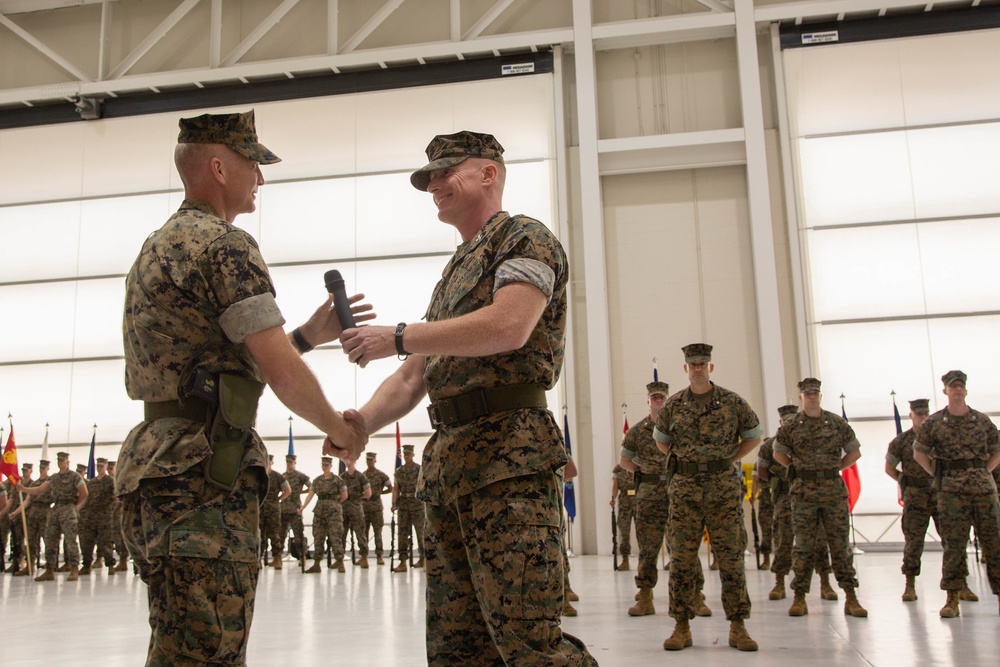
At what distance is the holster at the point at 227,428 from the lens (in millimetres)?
1788

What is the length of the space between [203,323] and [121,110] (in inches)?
599

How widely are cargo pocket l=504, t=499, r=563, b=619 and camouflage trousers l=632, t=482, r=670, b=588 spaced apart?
4638 mm

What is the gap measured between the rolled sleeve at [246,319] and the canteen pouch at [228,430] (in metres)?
0.11

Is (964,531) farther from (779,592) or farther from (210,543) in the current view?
(210,543)

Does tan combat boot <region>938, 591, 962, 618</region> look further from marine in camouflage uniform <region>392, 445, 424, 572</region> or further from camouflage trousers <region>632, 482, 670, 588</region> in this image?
marine in camouflage uniform <region>392, 445, 424, 572</region>

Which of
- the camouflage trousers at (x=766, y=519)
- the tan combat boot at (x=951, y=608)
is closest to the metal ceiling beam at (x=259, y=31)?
the camouflage trousers at (x=766, y=519)

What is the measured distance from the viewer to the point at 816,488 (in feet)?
20.2

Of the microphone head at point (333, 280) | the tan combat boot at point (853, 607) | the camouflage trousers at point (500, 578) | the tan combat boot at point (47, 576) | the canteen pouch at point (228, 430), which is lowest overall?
the tan combat boot at point (47, 576)

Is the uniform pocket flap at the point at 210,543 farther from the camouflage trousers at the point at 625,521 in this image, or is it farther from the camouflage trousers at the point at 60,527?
the camouflage trousers at the point at 60,527

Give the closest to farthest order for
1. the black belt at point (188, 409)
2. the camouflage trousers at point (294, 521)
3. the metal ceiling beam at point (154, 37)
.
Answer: the black belt at point (188, 409), the camouflage trousers at point (294, 521), the metal ceiling beam at point (154, 37)

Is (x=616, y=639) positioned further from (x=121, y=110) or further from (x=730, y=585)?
(x=121, y=110)

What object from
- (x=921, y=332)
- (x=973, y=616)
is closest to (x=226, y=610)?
(x=973, y=616)

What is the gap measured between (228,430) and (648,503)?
18.0 ft

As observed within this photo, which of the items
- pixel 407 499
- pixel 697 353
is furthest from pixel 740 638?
pixel 407 499
